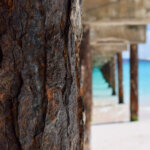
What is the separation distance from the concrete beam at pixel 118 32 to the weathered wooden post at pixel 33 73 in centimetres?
606

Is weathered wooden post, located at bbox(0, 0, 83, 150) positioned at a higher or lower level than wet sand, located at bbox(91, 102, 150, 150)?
higher

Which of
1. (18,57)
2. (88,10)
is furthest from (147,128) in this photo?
(18,57)

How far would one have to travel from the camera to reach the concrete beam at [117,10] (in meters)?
4.22

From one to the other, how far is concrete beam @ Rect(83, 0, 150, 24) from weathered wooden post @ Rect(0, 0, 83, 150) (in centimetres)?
346

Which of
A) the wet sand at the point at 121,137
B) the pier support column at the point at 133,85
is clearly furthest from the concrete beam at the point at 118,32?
the wet sand at the point at 121,137

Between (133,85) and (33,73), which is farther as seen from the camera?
(133,85)

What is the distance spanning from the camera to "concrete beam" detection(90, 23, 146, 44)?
686cm

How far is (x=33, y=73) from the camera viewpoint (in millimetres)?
802

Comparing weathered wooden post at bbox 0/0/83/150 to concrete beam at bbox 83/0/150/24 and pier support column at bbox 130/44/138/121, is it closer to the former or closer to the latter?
concrete beam at bbox 83/0/150/24

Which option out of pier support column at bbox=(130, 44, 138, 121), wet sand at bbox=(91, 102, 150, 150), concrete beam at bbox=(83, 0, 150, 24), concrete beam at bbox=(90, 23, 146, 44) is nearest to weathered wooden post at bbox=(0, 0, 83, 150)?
concrete beam at bbox=(83, 0, 150, 24)

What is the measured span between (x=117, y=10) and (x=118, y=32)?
2779 mm

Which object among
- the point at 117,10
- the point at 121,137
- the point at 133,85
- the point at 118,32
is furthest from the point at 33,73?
the point at 133,85

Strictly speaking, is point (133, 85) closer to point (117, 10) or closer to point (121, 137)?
point (121, 137)

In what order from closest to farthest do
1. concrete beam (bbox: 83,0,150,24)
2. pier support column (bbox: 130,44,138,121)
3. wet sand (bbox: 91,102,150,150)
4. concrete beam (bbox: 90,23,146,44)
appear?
concrete beam (bbox: 83,0,150,24), wet sand (bbox: 91,102,150,150), concrete beam (bbox: 90,23,146,44), pier support column (bbox: 130,44,138,121)
